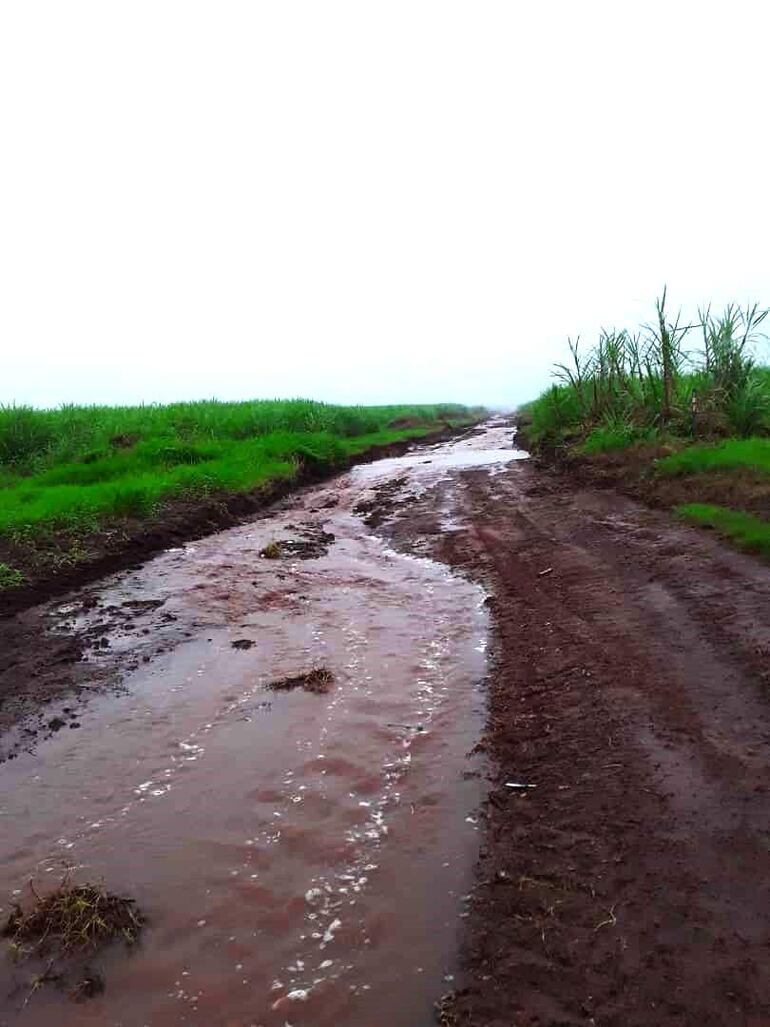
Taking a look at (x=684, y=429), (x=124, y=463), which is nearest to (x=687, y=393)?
(x=684, y=429)

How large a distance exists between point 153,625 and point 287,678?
2.16 m

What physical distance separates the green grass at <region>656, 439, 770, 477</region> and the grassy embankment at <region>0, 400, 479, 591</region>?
324 inches

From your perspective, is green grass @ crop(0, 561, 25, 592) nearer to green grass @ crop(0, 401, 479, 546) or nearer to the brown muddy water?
the brown muddy water

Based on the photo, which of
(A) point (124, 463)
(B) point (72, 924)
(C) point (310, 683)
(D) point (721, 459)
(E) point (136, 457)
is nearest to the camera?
(B) point (72, 924)

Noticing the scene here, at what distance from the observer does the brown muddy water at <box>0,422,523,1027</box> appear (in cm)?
259

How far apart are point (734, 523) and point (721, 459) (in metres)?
3.13

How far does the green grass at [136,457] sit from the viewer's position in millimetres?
10195

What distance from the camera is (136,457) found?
15.1 metres

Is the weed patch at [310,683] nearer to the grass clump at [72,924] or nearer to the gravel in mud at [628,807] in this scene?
the gravel in mud at [628,807]

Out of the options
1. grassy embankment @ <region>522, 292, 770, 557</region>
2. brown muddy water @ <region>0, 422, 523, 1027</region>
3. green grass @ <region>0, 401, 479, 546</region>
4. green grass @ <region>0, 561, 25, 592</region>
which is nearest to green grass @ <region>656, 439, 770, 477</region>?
grassy embankment @ <region>522, 292, 770, 557</region>

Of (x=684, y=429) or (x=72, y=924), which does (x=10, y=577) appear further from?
(x=684, y=429)

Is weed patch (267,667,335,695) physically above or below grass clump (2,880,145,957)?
above

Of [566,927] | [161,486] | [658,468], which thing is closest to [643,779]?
[566,927]

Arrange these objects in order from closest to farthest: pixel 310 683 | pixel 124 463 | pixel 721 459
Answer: pixel 310 683 < pixel 721 459 < pixel 124 463
